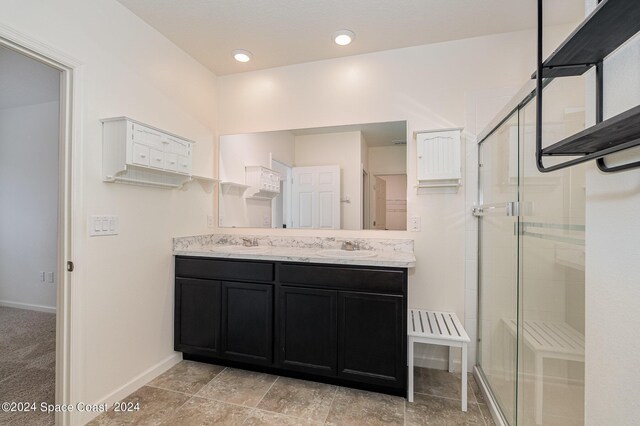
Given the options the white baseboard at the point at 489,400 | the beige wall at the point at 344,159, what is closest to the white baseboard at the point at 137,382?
the beige wall at the point at 344,159

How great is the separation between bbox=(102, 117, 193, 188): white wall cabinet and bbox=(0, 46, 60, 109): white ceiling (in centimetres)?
97

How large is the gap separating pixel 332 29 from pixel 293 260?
1714 mm

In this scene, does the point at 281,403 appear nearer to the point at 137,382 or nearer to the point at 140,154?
the point at 137,382

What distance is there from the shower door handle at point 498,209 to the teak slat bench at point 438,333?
794 mm

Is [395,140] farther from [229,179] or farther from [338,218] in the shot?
[229,179]

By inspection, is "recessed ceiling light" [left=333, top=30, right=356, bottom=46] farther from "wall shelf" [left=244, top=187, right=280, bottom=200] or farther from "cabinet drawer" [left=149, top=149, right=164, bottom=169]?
"cabinet drawer" [left=149, top=149, right=164, bottom=169]

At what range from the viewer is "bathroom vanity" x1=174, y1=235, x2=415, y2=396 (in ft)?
6.06

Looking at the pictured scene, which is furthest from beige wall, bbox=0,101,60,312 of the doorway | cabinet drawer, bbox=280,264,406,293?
cabinet drawer, bbox=280,264,406,293

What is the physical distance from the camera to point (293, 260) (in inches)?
80.1

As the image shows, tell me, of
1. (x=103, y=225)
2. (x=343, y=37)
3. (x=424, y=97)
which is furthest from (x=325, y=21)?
(x=103, y=225)

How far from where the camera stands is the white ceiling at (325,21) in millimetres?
1889

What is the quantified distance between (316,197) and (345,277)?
898 millimetres

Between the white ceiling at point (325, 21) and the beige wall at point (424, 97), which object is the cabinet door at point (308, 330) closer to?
the beige wall at point (424, 97)

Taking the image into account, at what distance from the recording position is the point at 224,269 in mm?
2189
